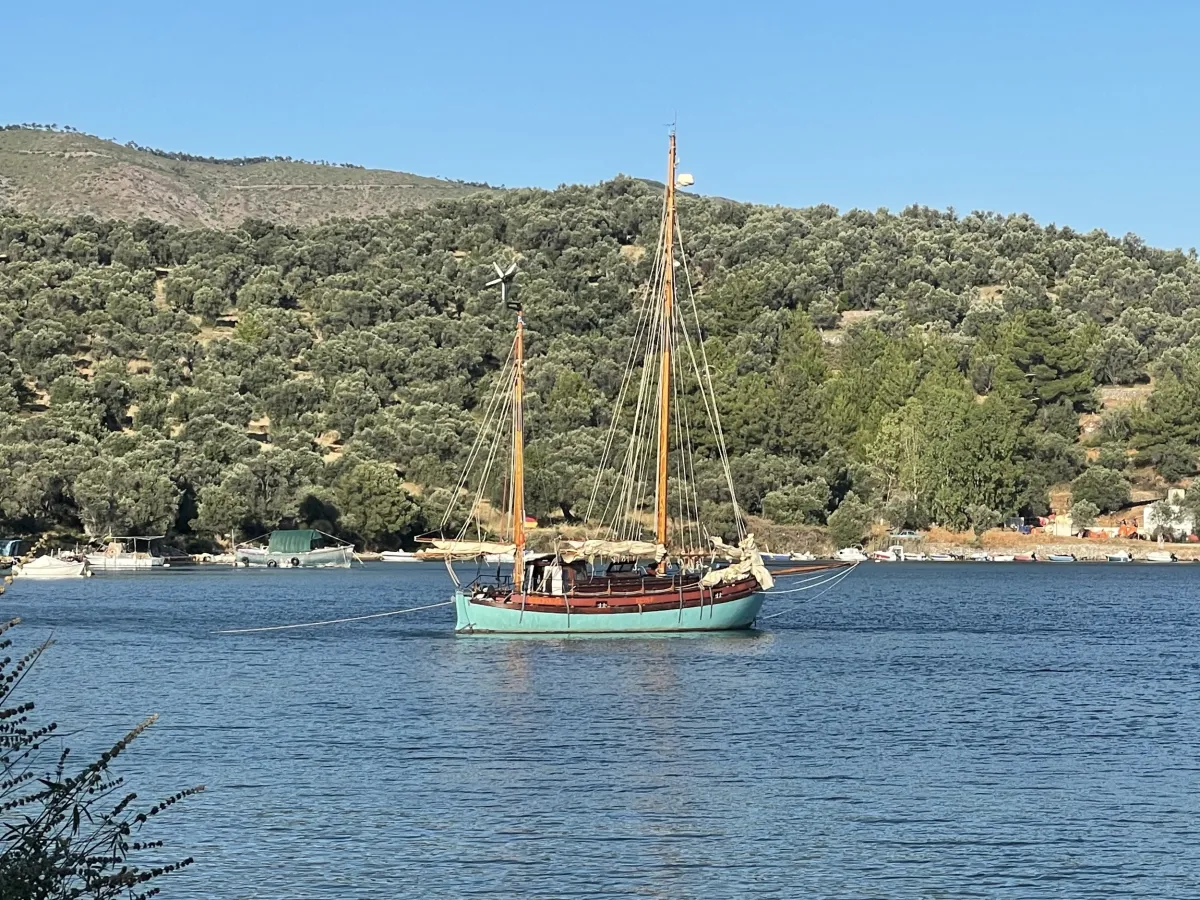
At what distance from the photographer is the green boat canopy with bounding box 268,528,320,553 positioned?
128250 millimetres

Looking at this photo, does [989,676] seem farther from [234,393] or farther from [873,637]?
[234,393]

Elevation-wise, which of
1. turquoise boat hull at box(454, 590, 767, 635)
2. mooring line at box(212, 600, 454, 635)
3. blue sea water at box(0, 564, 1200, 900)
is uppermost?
turquoise boat hull at box(454, 590, 767, 635)

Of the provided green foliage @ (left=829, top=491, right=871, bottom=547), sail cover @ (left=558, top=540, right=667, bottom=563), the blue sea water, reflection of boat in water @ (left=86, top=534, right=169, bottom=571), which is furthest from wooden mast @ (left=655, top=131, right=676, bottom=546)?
green foliage @ (left=829, top=491, right=871, bottom=547)

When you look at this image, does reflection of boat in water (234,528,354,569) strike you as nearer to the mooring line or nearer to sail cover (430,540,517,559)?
the mooring line

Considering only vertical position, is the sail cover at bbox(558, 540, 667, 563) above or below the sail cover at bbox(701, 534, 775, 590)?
above

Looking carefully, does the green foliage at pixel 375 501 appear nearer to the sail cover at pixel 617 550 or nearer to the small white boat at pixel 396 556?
the small white boat at pixel 396 556

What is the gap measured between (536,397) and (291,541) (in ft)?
96.1

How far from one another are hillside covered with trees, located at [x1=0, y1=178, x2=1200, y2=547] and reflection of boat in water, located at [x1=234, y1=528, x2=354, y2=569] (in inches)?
61.4

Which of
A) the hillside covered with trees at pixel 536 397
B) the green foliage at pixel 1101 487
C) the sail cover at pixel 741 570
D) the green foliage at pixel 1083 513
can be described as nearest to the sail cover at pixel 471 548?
the sail cover at pixel 741 570

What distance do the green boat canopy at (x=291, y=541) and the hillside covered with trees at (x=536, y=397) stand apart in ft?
4.46

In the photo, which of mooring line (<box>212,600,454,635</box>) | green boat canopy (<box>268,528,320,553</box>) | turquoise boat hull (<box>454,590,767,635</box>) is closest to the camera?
turquoise boat hull (<box>454,590,767,635</box>)

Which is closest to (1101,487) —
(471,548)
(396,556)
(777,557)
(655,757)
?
(777,557)

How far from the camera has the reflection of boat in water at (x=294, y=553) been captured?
127 metres

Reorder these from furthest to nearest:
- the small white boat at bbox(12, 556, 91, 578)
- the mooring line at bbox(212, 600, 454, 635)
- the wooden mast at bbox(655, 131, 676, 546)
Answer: the small white boat at bbox(12, 556, 91, 578), the mooring line at bbox(212, 600, 454, 635), the wooden mast at bbox(655, 131, 676, 546)
